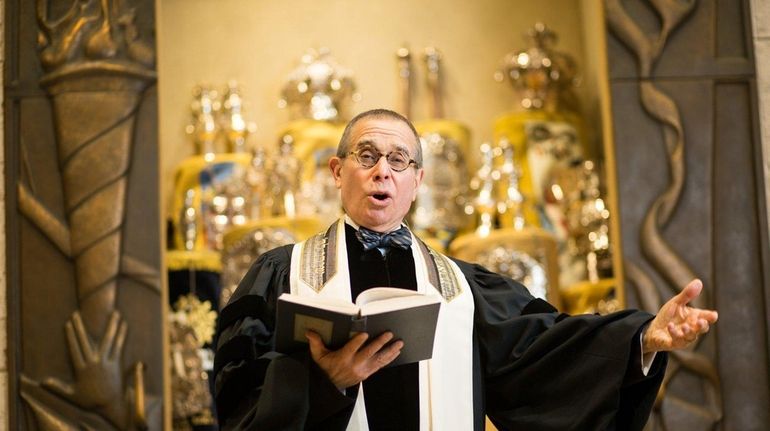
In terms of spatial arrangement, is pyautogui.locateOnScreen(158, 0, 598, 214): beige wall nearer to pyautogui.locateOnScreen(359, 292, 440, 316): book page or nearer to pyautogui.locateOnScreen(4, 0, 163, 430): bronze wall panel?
pyautogui.locateOnScreen(4, 0, 163, 430): bronze wall panel

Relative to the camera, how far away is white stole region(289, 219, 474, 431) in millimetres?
3752

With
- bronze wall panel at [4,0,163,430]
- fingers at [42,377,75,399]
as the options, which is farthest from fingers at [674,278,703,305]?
fingers at [42,377,75,399]

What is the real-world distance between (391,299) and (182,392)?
4.12 metres

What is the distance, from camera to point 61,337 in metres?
5.88

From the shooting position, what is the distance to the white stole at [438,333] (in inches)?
148

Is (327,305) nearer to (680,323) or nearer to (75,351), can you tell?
(680,323)

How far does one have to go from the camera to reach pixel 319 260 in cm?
387

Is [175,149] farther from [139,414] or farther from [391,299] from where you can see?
[391,299]

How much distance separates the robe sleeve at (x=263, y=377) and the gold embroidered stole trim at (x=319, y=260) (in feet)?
0.27

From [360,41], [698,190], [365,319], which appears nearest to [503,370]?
[365,319]

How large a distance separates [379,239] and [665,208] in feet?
8.51

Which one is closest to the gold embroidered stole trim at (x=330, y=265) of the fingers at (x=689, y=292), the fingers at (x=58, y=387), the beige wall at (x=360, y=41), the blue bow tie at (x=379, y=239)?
the blue bow tie at (x=379, y=239)

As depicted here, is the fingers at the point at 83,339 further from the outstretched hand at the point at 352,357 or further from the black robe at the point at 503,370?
the outstretched hand at the point at 352,357

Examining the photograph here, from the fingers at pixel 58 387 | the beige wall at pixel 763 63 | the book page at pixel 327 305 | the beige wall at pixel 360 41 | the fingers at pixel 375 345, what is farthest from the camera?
the beige wall at pixel 360 41
